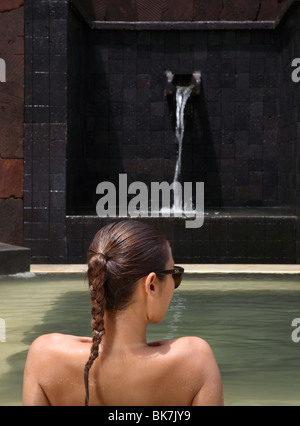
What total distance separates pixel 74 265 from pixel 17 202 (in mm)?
1288

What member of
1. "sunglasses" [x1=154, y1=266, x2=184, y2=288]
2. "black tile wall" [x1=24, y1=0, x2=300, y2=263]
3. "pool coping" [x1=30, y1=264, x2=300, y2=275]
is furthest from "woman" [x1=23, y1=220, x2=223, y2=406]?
"black tile wall" [x1=24, y1=0, x2=300, y2=263]

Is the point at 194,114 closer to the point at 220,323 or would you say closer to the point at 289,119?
the point at 289,119

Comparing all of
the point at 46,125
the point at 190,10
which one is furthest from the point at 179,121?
the point at 46,125

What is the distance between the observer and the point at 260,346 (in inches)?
230

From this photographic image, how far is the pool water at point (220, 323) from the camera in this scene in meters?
4.81

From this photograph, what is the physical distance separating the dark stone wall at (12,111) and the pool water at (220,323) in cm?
188

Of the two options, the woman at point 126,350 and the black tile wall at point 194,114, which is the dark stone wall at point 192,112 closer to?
the black tile wall at point 194,114

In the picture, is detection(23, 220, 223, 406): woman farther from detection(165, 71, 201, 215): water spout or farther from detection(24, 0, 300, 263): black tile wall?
detection(165, 71, 201, 215): water spout

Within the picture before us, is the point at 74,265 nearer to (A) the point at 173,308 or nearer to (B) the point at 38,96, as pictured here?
(B) the point at 38,96

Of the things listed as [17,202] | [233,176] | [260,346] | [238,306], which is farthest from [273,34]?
[260,346]

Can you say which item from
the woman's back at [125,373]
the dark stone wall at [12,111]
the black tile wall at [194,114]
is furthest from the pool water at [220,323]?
the black tile wall at [194,114]

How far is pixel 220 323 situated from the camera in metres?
6.69

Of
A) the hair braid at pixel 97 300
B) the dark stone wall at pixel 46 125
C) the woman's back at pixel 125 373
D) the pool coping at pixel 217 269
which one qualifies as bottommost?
the pool coping at pixel 217 269
